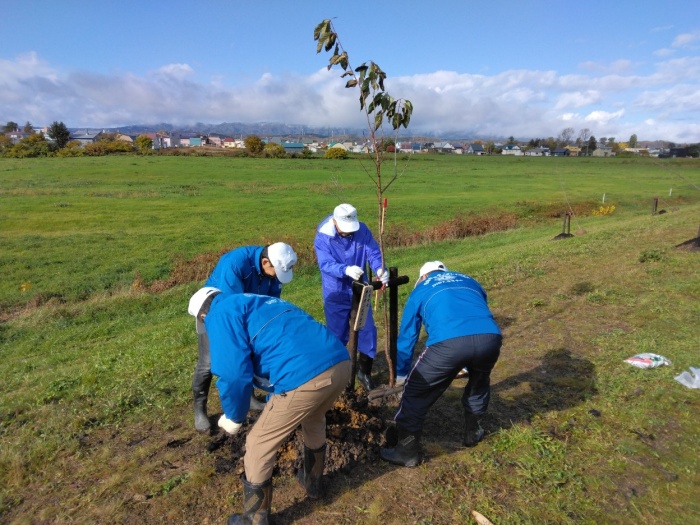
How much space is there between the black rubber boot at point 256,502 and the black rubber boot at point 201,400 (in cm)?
144

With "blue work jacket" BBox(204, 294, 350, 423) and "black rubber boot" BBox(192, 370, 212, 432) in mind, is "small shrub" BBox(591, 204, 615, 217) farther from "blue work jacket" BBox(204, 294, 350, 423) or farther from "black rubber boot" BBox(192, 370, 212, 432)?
"blue work jacket" BBox(204, 294, 350, 423)

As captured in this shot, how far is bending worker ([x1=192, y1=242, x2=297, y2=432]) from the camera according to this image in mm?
4258

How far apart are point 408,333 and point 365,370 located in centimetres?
158

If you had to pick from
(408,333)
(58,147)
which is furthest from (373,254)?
(58,147)

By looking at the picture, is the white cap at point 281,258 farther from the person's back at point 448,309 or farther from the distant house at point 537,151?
the distant house at point 537,151

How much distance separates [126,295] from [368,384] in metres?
10.0

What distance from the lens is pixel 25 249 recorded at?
63.1 ft

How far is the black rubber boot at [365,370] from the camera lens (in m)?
5.52

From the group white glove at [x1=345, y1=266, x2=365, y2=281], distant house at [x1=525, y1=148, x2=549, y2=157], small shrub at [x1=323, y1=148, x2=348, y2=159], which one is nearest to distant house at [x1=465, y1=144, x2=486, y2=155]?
distant house at [x1=525, y1=148, x2=549, y2=157]

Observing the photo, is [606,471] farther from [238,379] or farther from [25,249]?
[25,249]

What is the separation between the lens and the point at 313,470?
11.5 ft

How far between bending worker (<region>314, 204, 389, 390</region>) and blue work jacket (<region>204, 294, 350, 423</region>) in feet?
6.33

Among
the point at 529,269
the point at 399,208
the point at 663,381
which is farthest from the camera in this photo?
the point at 399,208

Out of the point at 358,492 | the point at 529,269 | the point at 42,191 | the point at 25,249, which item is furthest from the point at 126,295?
the point at 42,191
